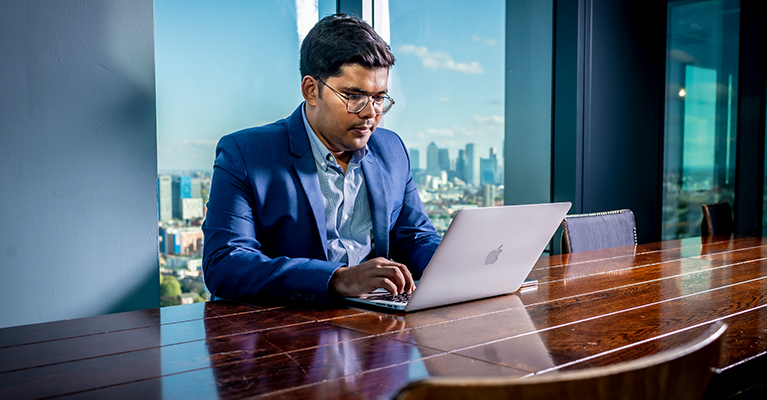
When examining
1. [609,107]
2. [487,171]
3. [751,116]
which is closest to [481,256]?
[487,171]

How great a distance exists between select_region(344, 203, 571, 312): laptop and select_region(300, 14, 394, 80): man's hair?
718mm

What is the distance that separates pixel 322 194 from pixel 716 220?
275 centimetres

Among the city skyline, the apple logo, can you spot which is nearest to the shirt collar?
the apple logo

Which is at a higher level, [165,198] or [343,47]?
[343,47]

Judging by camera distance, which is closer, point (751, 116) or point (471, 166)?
point (471, 166)

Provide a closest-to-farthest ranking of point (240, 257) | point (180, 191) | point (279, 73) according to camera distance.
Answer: point (240, 257), point (180, 191), point (279, 73)

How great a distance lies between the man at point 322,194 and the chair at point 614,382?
795 mm

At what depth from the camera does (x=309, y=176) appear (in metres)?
1.78

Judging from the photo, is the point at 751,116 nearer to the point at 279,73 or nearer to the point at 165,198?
the point at 279,73

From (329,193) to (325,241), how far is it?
210 millimetres

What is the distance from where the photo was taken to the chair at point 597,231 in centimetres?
247

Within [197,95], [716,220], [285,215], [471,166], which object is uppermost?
[197,95]

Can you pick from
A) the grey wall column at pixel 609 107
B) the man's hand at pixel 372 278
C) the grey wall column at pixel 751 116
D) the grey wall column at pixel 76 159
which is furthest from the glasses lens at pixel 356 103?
the grey wall column at pixel 751 116

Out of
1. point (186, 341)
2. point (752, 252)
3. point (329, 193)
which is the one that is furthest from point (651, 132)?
point (186, 341)
